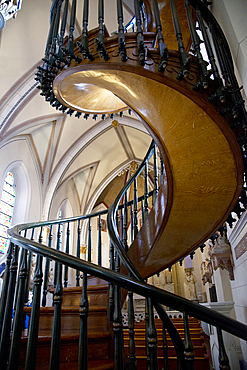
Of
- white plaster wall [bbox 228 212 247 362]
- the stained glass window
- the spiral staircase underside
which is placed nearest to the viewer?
the spiral staircase underside

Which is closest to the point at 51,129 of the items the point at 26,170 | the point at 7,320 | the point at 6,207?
the point at 26,170

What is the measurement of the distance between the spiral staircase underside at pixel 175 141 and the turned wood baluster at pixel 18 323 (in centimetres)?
149

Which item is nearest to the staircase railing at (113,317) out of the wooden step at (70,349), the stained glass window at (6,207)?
the wooden step at (70,349)

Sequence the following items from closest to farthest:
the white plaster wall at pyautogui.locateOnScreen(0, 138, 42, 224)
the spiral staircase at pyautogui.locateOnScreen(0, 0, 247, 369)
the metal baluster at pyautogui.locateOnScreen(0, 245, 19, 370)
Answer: the spiral staircase at pyautogui.locateOnScreen(0, 0, 247, 369) → the metal baluster at pyautogui.locateOnScreen(0, 245, 19, 370) → the white plaster wall at pyautogui.locateOnScreen(0, 138, 42, 224)

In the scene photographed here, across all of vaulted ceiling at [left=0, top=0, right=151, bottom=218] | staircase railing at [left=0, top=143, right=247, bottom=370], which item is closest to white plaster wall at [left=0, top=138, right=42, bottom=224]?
vaulted ceiling at [left=0, top=0, right=151, bottom=218]

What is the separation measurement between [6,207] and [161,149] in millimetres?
6752

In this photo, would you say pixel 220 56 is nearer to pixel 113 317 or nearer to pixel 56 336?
pixel 113 317

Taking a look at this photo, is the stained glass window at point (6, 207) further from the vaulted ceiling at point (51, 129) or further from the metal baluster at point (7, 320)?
the metal baluster at point (7, 320)

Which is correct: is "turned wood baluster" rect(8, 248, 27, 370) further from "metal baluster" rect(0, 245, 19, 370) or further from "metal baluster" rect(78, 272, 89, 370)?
"metal baluster" rect(78, 272, 89, 370)

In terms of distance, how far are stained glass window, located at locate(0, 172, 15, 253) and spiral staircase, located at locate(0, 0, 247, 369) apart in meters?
5.10

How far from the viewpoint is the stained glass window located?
7.39m

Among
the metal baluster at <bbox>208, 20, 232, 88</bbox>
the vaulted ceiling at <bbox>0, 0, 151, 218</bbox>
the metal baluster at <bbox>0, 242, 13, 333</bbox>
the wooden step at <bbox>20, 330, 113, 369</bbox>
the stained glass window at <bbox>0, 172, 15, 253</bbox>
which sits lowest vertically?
the wooden step at <bbox>20, 330, 113, 369</bbox>

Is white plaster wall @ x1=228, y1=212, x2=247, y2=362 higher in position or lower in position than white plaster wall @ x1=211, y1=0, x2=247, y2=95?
lower

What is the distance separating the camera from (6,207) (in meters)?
7.98
